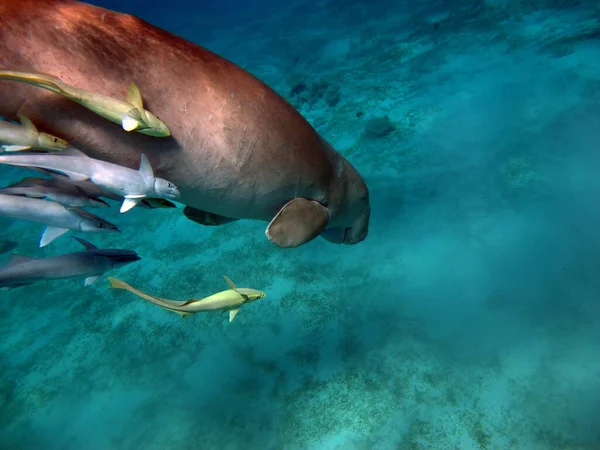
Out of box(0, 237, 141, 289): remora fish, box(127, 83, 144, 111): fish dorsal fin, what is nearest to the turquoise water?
box(0, 237, 141, 289): remora fish

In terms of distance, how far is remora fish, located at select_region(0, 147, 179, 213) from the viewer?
1.69 m

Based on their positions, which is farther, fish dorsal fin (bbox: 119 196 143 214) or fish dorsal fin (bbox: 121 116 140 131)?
fish dorsal fin (bbox: 119 196 143 214)

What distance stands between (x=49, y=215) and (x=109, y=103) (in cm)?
129

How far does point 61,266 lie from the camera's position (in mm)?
3111

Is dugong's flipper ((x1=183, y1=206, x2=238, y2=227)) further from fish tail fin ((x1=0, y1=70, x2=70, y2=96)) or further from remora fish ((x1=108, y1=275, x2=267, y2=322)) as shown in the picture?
fish tail fin ((x1=0, y1=70, x2=70, y2=96))

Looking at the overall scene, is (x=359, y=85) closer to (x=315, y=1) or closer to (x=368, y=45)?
(x=368, y=45)

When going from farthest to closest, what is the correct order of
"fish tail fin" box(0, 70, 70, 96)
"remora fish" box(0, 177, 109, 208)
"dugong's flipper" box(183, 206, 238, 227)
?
1. "dugong's flipper" box(183, 206, 238, 227)
2. "remora fish" box(0, 177, 109, 208)
3. "fish tail fin" box(0, 70, 70, 96)

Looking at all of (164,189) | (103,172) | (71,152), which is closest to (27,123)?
(71,152)

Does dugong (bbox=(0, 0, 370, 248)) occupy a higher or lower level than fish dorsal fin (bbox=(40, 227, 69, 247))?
higher

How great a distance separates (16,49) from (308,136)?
5.94ft

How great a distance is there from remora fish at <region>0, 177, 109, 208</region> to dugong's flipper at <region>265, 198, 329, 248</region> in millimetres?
1291

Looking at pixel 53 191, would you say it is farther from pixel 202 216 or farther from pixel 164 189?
pixel 202 216

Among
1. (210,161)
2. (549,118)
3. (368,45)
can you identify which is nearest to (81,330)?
(210,161)

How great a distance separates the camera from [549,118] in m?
7.75
